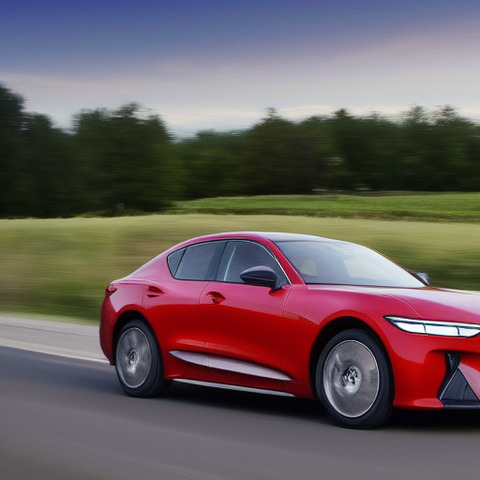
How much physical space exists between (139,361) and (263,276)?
1948 mm

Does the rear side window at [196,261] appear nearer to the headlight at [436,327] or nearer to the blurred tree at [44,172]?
the headlight at [436,327]

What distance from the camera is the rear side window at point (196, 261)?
917 centimetres

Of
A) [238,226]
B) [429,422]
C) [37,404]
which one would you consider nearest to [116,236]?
[238,226]

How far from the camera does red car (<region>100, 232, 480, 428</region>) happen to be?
705 cm

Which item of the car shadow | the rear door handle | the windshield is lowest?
the car shadow

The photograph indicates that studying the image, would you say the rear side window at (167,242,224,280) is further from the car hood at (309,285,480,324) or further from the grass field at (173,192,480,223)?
the grass field at (173,192,480,223)

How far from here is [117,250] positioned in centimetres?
2573

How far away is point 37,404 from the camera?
29.7 feet

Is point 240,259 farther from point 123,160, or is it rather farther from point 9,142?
point 9,142

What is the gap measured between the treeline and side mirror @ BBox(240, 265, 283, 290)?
262 feet

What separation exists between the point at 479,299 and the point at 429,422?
966mm

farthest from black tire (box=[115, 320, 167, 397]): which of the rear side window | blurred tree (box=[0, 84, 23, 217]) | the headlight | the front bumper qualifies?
blurred tree (box=[0, 84, 23, 217])

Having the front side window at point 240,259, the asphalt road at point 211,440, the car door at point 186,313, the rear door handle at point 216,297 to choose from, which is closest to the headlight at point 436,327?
the asphalt road at point 211,440

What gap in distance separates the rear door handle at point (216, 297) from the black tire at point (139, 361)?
87 centimetres
